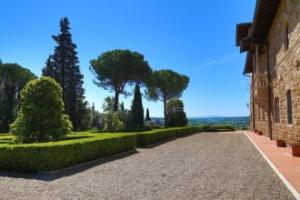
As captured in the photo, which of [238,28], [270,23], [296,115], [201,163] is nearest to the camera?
[201,163]

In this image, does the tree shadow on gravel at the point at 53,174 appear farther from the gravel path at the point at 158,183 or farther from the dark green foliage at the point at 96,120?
the dark green foliage at the point at 96,120

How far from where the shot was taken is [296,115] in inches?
452

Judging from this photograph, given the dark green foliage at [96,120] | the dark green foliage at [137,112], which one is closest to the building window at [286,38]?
the dark green foliage at [137,112]

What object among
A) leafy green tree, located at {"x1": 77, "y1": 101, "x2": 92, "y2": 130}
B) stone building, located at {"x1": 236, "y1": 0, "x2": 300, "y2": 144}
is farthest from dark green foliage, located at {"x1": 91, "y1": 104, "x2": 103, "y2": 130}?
stone building, located at {"x1": 236, "y1": 0, "x2": 300, "y2": 144}

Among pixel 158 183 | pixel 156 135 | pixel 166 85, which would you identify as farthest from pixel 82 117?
pixel 158 183

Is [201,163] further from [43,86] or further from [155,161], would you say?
[43,86]

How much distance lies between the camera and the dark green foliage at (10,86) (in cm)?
3888

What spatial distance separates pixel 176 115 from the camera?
3538 centimetres

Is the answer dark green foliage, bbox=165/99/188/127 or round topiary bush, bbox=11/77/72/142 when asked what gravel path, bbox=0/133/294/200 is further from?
dark green foliage, bbox=165/99/188/127

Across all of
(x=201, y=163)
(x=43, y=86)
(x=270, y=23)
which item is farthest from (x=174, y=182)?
(x=270, y=23)

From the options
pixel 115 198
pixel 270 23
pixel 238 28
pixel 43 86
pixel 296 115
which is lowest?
pixel 115 198

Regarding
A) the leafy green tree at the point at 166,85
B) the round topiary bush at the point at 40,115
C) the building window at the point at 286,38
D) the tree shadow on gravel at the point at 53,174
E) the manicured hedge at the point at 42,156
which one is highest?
the leafy green tree at the point at 166,85

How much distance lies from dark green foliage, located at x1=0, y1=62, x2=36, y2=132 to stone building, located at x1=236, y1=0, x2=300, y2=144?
2897cm

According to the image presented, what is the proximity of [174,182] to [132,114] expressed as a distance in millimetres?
26648
